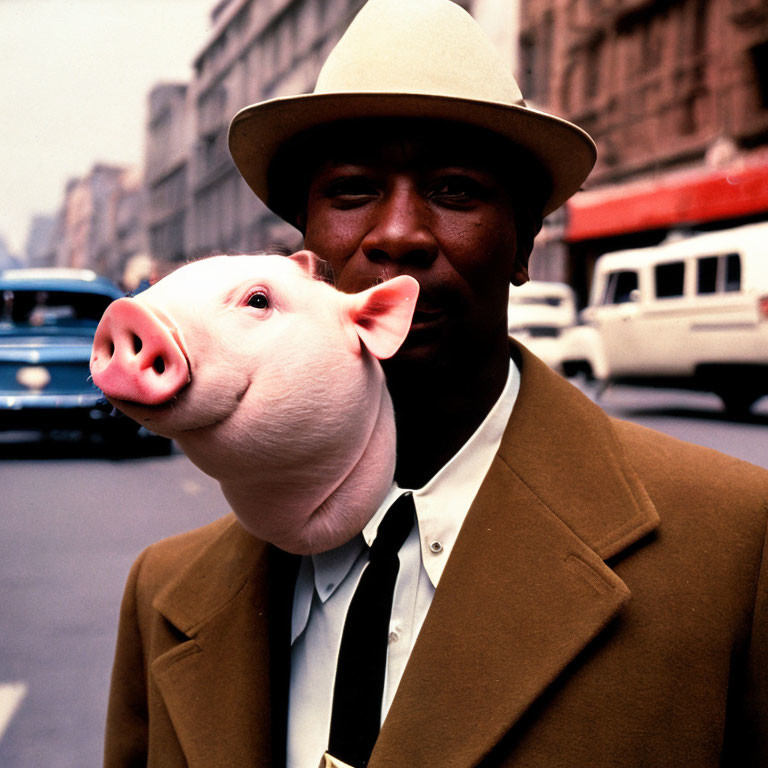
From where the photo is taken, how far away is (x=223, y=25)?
7.89 feet

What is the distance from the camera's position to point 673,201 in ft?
34.8

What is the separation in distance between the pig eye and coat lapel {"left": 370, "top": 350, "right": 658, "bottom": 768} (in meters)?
0.36

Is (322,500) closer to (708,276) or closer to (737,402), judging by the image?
(737,402)

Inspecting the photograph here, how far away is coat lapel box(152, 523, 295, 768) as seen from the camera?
0.92 meters

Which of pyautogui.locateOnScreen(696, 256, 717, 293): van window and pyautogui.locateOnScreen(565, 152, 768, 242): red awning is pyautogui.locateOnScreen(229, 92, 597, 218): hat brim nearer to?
pyautogui.locateOnScreen(696, 256, 717, 293): van window

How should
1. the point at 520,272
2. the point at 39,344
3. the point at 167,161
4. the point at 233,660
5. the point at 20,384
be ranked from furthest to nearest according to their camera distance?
the point at 167,161 < the point at 20,384 < the point at 39,344 < the point at 520,272 < the point at 233,660

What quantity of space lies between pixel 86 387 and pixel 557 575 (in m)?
0.49

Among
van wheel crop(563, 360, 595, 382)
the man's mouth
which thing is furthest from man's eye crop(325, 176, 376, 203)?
van wheel crop(563, 360, 595, 382)

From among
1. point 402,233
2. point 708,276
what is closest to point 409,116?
point 402,233

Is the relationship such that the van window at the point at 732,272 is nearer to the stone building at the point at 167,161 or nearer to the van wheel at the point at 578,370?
the van wheel at the point at 578,370

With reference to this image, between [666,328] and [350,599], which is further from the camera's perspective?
[666,328]

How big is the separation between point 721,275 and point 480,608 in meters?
1.44

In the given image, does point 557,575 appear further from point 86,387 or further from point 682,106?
point 682,106

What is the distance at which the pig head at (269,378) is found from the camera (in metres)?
0.61
